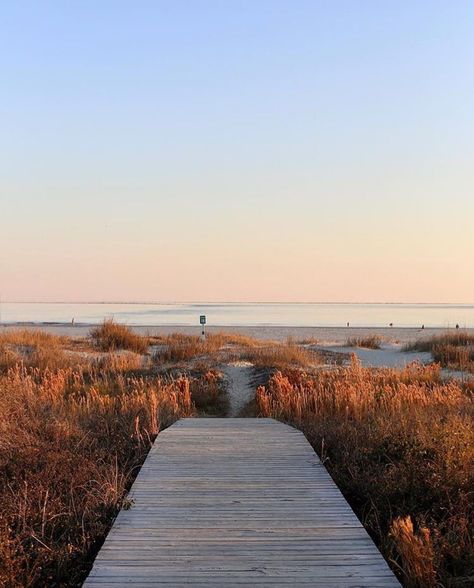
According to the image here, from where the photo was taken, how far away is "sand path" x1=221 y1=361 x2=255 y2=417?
1266cm

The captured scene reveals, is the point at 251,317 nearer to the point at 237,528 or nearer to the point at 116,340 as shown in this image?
the point at 116,340

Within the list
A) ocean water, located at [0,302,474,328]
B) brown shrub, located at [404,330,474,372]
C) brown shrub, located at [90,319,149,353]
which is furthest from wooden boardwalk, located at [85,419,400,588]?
ocean water, located at [0,302,474,328]

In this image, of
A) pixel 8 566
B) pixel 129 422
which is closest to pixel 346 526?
pixel 8 566

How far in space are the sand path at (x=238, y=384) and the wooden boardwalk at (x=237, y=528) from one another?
5.22 meters

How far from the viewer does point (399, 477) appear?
19.8 ft

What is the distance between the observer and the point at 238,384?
48.4ft

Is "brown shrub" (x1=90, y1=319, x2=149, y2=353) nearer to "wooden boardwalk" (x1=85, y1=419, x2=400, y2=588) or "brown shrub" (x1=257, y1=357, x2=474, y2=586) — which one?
"brown shrub" (x1=257, y1=357, x2=474, y2=586)

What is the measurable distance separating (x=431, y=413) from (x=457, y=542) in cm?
445

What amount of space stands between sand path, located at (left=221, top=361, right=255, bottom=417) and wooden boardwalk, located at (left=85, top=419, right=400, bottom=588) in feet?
17.1

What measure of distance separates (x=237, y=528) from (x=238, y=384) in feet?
32.6

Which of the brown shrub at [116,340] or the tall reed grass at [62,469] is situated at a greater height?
the brown shrub at [116,340]

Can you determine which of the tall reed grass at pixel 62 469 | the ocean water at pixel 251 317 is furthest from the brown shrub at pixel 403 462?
the ocean water at pixel 251 317

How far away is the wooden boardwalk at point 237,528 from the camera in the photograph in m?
4.02

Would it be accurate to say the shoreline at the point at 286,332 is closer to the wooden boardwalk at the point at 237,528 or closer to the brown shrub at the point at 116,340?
the brown shrub at the point at 116,340
